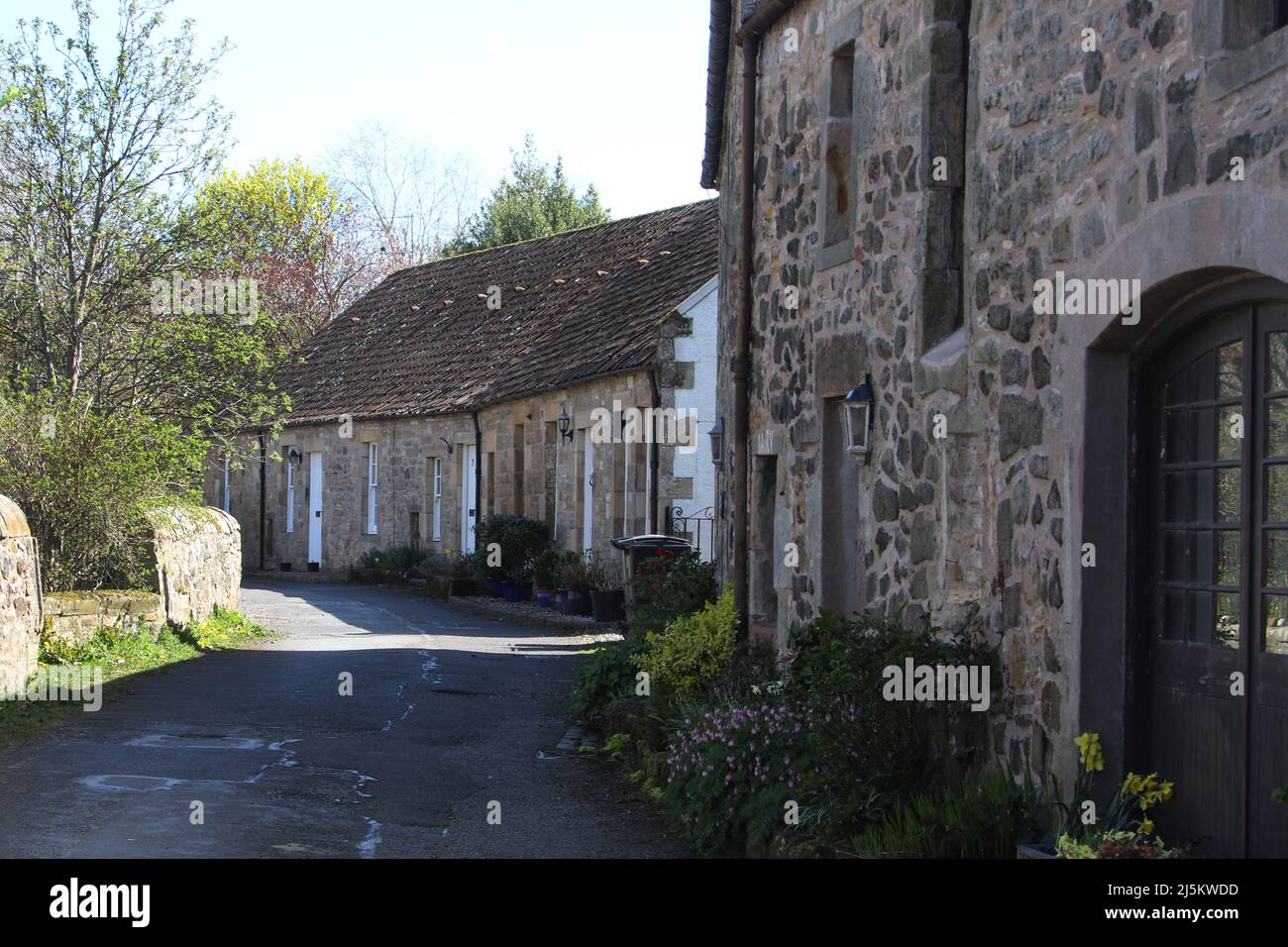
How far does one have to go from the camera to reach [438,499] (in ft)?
98.8

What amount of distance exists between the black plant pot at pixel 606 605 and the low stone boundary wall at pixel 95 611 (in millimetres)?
6867

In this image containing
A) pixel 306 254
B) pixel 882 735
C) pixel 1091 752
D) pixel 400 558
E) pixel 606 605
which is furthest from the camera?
pixel 306 254

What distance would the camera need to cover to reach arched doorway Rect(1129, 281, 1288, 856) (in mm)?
5316

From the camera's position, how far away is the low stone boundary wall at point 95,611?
45.7 ft

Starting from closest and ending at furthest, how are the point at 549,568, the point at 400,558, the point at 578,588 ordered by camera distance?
the point at 578,588, the point at 549,568, the point at 400,558

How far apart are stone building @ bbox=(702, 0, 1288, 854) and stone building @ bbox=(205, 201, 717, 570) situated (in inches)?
438

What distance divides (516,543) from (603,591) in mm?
4002

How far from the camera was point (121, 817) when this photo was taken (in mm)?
7777

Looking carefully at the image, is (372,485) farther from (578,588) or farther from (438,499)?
(578,588)

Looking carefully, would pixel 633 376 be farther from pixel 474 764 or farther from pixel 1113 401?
pixel 1113 401

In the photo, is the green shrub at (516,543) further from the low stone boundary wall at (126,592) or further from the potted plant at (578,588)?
the low stone boundary wall at (126,592)

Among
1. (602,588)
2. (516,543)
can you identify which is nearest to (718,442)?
(602,588)

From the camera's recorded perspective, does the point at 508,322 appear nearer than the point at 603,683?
No

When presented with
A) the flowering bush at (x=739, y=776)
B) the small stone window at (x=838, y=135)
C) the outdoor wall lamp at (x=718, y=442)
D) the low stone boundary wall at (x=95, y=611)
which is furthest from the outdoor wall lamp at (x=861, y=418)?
the low stone boundary wall at (x=95, y=611)
